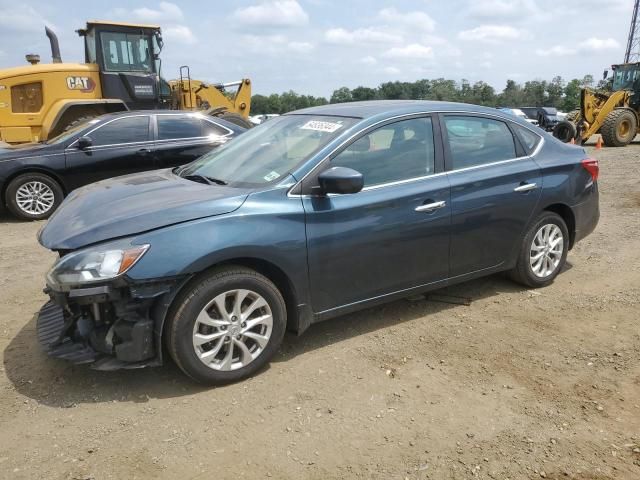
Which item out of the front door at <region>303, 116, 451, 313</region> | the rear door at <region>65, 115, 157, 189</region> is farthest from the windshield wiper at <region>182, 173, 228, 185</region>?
the rear door at <region>65, 115, 157, 189</region>

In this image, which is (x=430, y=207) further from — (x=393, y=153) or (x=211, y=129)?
(x=211, y=129)

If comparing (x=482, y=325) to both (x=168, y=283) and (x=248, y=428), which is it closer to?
(x=248, y=428)

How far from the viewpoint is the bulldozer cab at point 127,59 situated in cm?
1194

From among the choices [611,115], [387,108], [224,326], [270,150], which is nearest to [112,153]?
[270,150]

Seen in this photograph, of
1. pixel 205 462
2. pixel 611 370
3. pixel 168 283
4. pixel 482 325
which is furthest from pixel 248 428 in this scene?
pixel 611 370

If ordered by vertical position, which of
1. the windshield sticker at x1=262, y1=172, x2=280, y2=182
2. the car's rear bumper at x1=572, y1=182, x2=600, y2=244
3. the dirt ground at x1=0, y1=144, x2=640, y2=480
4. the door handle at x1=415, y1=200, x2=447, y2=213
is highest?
the windshield sticker at x1=262, y1=172, x2=280, y2=182

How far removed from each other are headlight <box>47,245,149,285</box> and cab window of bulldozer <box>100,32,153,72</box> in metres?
10.4

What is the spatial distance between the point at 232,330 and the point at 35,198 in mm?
5871

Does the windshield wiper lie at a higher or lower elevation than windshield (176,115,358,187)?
lower

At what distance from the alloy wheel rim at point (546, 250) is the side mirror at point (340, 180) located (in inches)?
82.0

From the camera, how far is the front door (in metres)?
3.47

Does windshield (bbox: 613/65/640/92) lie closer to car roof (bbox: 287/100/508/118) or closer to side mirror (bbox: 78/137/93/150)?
car roof (bbox: 287/100/508/118)

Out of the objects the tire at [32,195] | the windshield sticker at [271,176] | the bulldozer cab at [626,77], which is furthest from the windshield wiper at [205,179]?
the bulldozer cab at [626,77]

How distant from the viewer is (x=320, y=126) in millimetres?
3887
